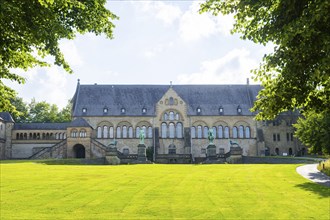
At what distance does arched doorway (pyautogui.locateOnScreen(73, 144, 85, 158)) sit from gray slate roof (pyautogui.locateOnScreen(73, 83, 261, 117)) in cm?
595

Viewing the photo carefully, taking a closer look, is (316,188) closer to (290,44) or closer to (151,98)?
(290,44)

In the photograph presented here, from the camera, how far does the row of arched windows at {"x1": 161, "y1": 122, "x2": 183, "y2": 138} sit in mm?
63094

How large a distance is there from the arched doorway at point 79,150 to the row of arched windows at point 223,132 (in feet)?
62.0

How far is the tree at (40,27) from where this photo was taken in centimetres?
939

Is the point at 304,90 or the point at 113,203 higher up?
the point at 304,90

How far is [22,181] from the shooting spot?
19.6 meters

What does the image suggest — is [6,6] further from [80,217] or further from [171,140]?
[171,140]

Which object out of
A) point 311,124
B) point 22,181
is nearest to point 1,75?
point 22,181

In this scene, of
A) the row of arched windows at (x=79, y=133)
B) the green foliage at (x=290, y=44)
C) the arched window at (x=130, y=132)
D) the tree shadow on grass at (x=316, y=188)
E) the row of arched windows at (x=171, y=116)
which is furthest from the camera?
the row of arched windows at (x=171, y=116)

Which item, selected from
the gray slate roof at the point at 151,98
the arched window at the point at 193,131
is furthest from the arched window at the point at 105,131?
the arched window at the point at 193,131

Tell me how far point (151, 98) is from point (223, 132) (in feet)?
46.8

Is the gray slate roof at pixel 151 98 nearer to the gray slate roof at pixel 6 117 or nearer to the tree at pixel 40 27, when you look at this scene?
the gray slate roof at pixel 6 117

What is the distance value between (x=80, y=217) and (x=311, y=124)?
23.7m

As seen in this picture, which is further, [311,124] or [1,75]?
[311,124]
